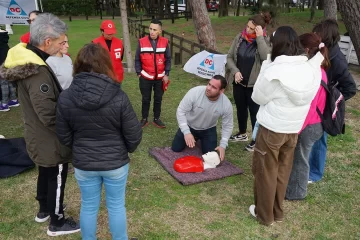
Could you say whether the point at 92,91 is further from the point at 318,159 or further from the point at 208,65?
the point at 208,65

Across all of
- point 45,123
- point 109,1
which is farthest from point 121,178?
point 109,1

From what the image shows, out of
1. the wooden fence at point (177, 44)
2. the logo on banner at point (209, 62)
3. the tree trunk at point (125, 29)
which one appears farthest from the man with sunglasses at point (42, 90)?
the tree trunk at point (125, 29)

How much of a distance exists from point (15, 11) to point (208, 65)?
685 centimetres

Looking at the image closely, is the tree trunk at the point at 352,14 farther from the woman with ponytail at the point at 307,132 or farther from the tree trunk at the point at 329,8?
the tree trunk at the point at 329,8

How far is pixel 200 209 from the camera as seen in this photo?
11.1 ft

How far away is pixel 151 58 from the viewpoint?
507 centimetres

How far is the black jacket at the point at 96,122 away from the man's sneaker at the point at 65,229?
38.0 inches

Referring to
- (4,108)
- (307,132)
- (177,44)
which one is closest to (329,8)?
Result: (177,44)

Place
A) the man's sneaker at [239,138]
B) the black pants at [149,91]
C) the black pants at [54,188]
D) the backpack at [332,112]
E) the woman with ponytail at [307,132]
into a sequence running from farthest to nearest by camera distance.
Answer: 1. the black pants at [149,91]
2. the man's sneaker at [239,138]
3. the backpack at [332,112]
4. the woman with ponytail at [307,132]
5. the black pants at [54,188]

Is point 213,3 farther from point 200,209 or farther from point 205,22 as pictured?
point 200,209

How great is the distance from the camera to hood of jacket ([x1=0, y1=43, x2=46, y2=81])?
2330mm

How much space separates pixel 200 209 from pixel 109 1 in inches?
1431

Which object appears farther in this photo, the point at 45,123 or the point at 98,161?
the point at 45,123

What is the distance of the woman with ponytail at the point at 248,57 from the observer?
4.00 metres
